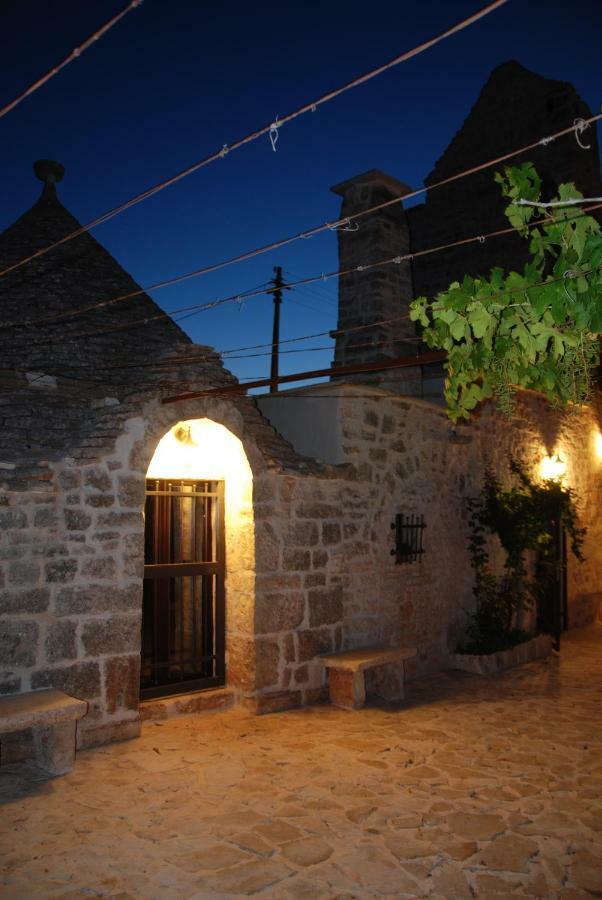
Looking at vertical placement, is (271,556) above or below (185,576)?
above

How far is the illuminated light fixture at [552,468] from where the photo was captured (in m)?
10.3

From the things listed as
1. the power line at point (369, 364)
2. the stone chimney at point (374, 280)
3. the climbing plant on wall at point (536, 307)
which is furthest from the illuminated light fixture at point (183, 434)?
the climbing plant on wall at point (536, 307)

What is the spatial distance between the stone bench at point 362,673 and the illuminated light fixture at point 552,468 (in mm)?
5098

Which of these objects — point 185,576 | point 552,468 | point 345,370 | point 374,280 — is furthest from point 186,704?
point 552,468

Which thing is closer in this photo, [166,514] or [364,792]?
[364,792]

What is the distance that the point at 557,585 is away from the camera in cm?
916

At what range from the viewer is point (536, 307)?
2496 mm

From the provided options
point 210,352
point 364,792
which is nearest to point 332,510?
point 210,352

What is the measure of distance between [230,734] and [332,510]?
2.29 meters

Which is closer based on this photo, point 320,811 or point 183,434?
point 320,811

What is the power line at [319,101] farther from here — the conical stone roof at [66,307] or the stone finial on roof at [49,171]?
the stone finial on roof at [49,171]

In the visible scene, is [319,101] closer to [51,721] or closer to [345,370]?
[345,370]

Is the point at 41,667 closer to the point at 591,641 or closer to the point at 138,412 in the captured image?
the point at 138,412

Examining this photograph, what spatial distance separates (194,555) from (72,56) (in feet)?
15.4
